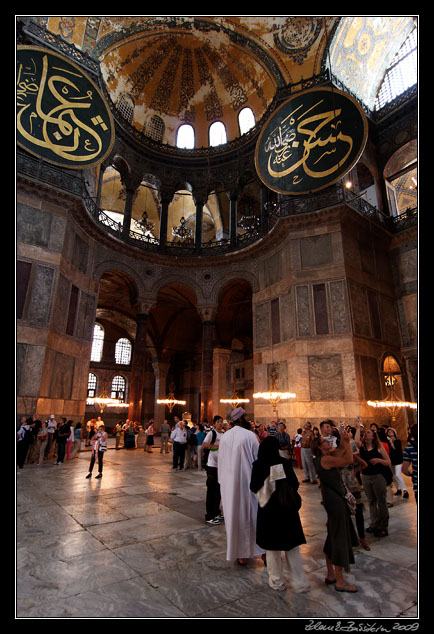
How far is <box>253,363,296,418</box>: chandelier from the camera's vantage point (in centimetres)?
1215

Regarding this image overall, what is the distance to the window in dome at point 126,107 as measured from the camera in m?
18.2

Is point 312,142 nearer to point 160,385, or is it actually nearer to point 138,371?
point 138,371

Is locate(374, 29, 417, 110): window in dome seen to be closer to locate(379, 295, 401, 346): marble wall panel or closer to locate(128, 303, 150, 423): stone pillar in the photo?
locate(379, 295, 401, 346): marble wall panel

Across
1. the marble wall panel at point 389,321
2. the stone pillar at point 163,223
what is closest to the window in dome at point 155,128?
the stone pillar at point 163,223

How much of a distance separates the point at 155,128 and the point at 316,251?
42.1 feet

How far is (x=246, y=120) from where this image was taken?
19375 mm

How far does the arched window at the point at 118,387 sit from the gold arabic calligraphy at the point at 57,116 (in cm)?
1766

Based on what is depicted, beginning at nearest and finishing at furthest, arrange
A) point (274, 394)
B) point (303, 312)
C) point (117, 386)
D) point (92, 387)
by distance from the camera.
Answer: point (274, 394) → point (303, 312) → point (92, 387) → point (117, 386)

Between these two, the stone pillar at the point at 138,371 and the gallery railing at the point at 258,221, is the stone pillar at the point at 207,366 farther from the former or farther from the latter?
the gallery railing at the point at 258,221

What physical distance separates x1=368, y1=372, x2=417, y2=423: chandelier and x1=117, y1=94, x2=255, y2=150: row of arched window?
49.3 feet

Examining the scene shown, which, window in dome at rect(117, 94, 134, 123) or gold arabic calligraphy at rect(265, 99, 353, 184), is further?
window in dome at rect(117, 94, 134, 123)

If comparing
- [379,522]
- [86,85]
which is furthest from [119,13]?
[86,85]

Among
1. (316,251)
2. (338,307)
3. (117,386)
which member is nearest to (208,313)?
(316,251)

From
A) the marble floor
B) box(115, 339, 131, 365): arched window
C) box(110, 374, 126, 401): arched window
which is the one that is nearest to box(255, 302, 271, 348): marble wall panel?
the marble floor
